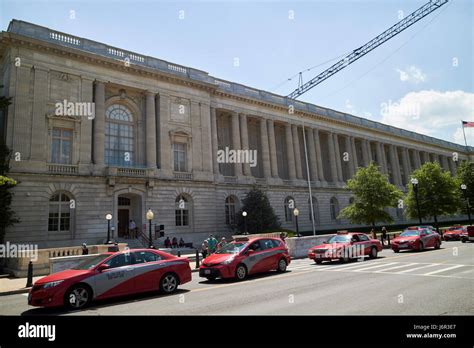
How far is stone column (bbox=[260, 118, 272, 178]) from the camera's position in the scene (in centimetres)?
4589

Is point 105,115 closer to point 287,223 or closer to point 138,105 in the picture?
point 138,105

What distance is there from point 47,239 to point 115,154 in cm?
1025

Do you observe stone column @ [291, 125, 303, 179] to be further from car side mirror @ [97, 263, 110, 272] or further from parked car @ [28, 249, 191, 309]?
car side mirror @ [97, 263, 110, 272]

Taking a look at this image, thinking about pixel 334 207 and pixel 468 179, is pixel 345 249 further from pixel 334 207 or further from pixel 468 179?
pixel 468 179

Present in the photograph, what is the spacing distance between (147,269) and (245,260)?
4.55m

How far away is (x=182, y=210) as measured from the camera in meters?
35.4

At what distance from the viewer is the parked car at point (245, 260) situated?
13.3 m

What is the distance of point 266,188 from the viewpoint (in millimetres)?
44469

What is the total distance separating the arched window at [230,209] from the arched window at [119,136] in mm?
12730

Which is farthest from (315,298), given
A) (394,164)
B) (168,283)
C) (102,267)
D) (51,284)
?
(394,164)

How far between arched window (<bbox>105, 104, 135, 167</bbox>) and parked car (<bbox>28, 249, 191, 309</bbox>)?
23.8 m
